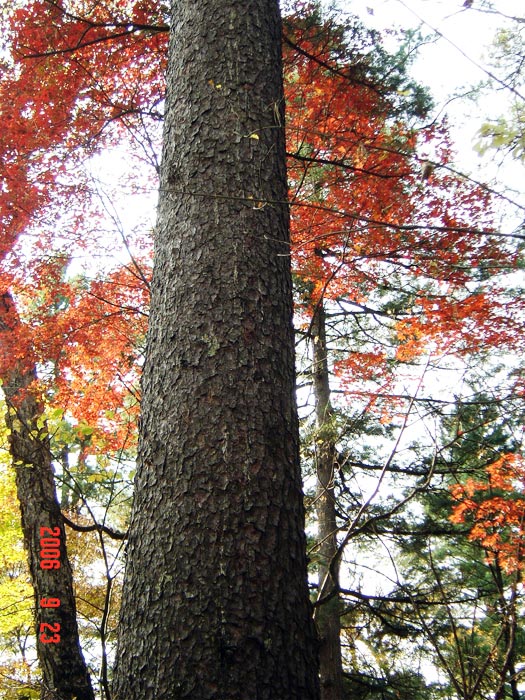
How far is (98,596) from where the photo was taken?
1012 centimetres

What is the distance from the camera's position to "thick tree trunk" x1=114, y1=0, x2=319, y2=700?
3.79 feet

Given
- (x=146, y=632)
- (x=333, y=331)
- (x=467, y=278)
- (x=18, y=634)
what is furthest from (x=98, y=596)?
(x=146, y=632)

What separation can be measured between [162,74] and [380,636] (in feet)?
27.7

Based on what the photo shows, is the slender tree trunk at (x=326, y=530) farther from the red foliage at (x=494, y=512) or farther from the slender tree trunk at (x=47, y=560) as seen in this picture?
the slender tree trunk at (x=47, y=560)

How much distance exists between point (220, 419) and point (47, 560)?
11.8ft

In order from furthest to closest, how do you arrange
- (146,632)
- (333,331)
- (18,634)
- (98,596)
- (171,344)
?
(18,634) < (98,596) < (333,331) < (171,344) < (146,632)

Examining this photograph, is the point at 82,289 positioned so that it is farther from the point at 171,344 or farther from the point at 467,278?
the point at 171,344

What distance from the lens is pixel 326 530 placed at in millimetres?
6980
